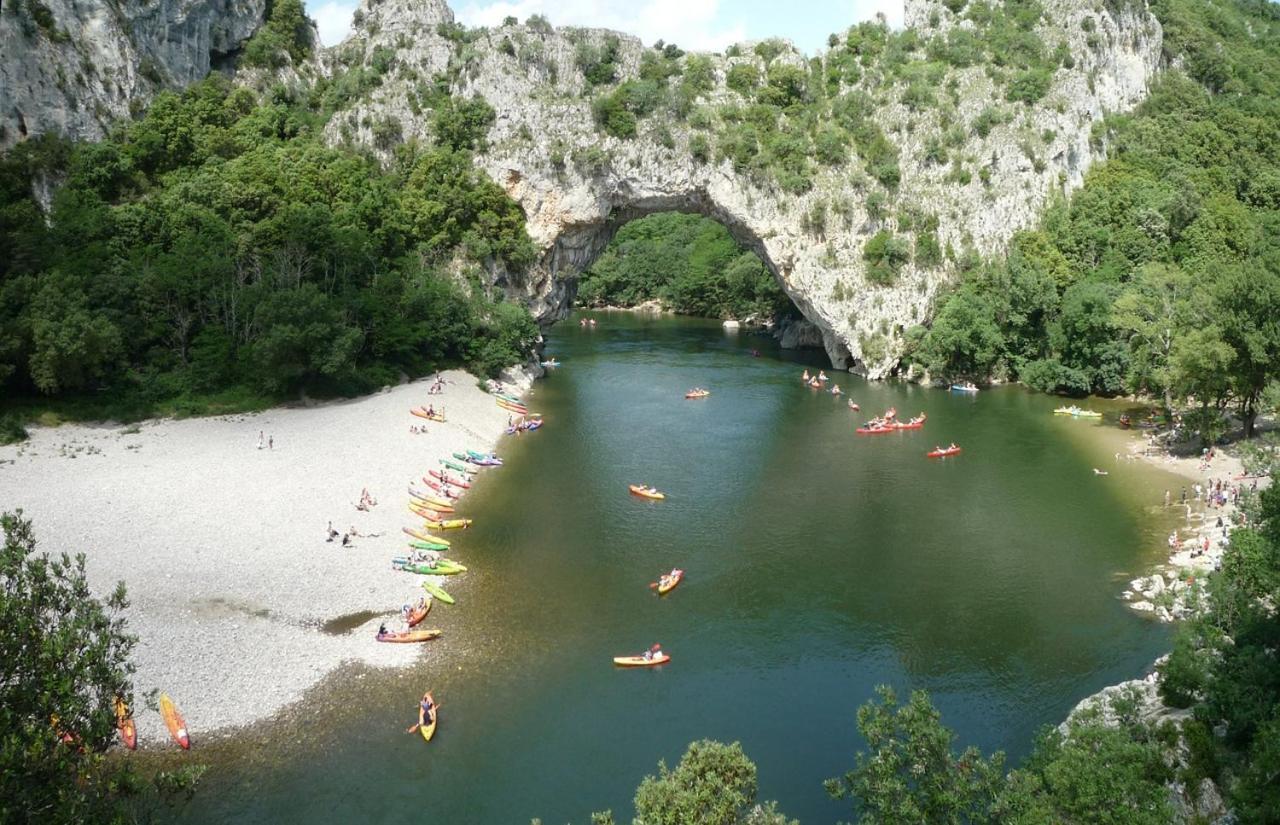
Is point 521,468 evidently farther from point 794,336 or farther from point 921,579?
point 794,336

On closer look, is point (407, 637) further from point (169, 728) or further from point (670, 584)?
point (670, 584)

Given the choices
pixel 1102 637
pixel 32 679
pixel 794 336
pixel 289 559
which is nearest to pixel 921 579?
pixel 1102 637

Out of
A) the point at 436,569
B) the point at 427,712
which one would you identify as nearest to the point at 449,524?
the point at 436,569

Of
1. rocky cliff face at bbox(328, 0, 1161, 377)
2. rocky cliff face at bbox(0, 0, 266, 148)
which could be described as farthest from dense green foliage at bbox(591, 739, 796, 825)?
rocky cliff face at bbox(0, 0, 266, 148)

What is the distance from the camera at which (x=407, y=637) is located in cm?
2930

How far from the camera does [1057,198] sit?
2953 inches

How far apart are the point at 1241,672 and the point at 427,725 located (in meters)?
20.3

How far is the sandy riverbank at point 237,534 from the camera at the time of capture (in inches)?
1072

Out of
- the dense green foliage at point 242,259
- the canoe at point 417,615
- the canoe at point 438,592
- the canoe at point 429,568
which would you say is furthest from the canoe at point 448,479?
the canoe at point 417,615

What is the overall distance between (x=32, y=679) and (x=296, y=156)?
207 ft

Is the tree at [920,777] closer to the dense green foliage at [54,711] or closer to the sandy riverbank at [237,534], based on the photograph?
the dense green foliage at [54,711]

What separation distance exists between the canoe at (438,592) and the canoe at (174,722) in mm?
9641

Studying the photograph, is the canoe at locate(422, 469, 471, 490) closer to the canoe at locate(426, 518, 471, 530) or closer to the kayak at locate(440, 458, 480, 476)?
the kayak at locate(440, 458, 480, 476)

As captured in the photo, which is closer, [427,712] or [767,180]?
[427,712]
